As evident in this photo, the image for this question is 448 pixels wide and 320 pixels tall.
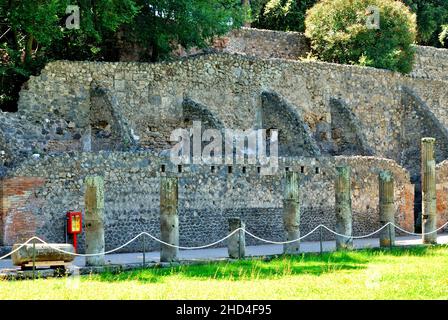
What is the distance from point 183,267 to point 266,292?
501cm

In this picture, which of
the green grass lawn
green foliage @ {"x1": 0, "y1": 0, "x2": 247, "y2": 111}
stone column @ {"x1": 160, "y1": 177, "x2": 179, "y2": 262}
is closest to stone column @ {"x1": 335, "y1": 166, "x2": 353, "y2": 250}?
the green grass lawn

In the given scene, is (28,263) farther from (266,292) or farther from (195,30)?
(195,30)

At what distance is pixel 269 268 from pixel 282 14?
29.7m

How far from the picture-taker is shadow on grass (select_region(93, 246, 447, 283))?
18.8m

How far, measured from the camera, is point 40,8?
27.9 metres

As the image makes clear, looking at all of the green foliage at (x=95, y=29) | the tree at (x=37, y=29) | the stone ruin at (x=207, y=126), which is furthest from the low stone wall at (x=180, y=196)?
the green foliage at (x=95, y=29)

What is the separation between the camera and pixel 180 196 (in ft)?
87.2

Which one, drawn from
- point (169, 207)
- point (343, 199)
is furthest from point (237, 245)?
point (343, 199)

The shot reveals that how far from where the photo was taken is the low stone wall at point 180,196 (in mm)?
23953

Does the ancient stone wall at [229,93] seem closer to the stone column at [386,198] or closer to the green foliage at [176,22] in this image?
the green foliage at [176,22]

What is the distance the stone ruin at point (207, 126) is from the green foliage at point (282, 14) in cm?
601

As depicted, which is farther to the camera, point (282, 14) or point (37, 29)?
point (282, 14)

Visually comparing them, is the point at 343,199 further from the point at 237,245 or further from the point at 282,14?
the point at 282,14
